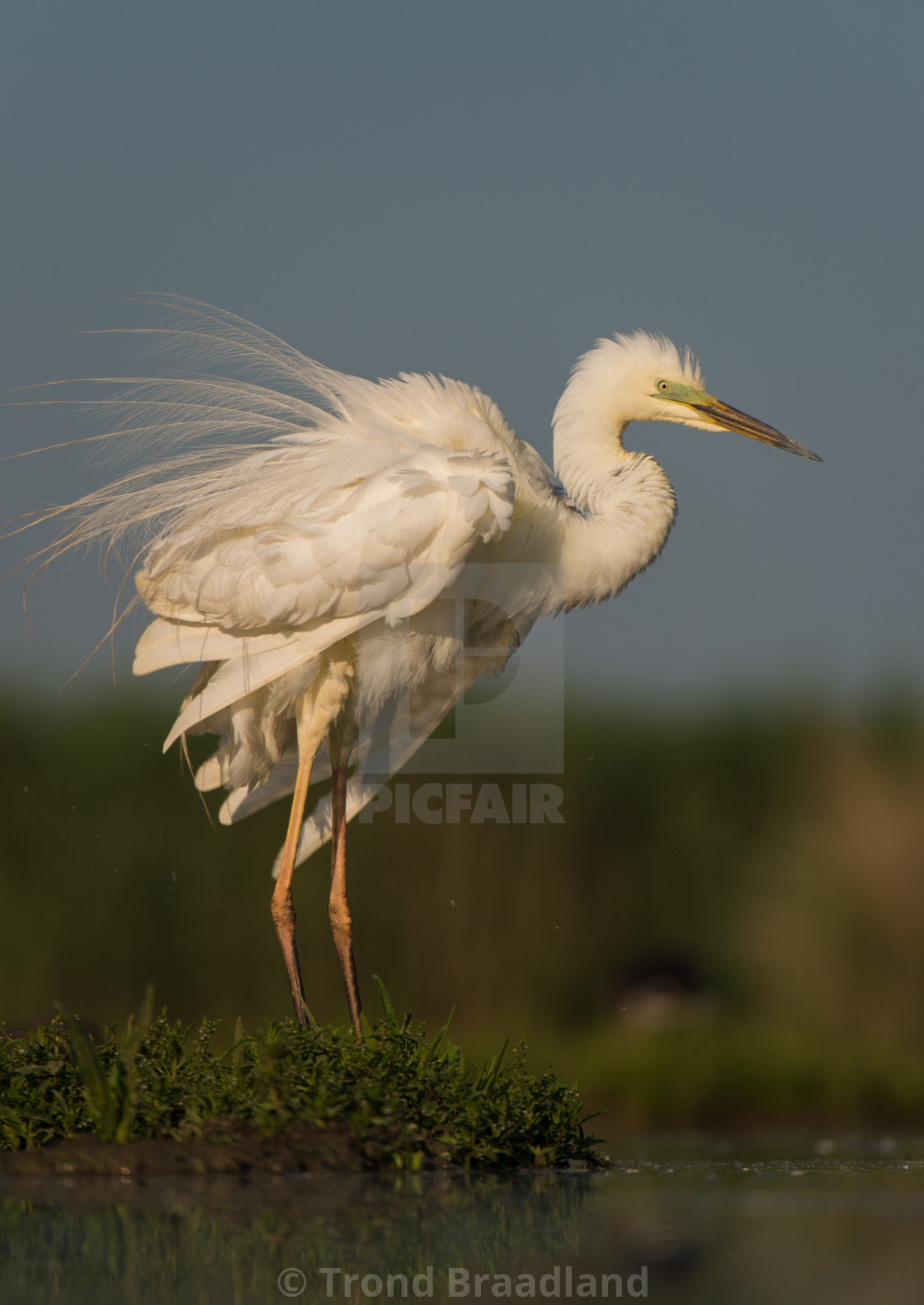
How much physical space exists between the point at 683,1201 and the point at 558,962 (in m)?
5.46

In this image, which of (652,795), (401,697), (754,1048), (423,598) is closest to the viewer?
(423,598)

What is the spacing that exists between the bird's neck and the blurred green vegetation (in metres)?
3.56

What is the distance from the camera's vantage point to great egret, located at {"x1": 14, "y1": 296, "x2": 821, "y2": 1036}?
4.37 m

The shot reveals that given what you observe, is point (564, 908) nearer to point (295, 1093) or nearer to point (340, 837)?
point (340, 837)

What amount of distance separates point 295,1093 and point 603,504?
2601 mm

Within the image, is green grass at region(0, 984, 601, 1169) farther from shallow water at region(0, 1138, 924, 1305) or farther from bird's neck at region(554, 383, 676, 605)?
bird's neck at region(554, 383, 676, 605)

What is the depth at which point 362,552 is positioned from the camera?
4297 mm

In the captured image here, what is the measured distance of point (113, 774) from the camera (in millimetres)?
8742

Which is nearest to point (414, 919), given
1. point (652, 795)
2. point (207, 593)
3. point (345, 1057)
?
point (652, 795)

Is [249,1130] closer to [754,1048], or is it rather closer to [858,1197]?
[858,1197]

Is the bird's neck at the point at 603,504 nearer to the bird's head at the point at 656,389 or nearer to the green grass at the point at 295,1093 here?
the bird's head at the point at 656,389

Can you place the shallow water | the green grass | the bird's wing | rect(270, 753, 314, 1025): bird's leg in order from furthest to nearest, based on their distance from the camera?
rect(270, 753, 314, 1025): bird's leg, the bird's wing, the green grass, the shallow water

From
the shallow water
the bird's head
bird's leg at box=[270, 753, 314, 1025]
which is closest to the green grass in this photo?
the shallow water

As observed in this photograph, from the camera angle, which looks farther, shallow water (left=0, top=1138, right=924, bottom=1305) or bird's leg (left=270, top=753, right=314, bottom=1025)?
bird's leg (left=270, top=753, right=314, bottom=1025)
